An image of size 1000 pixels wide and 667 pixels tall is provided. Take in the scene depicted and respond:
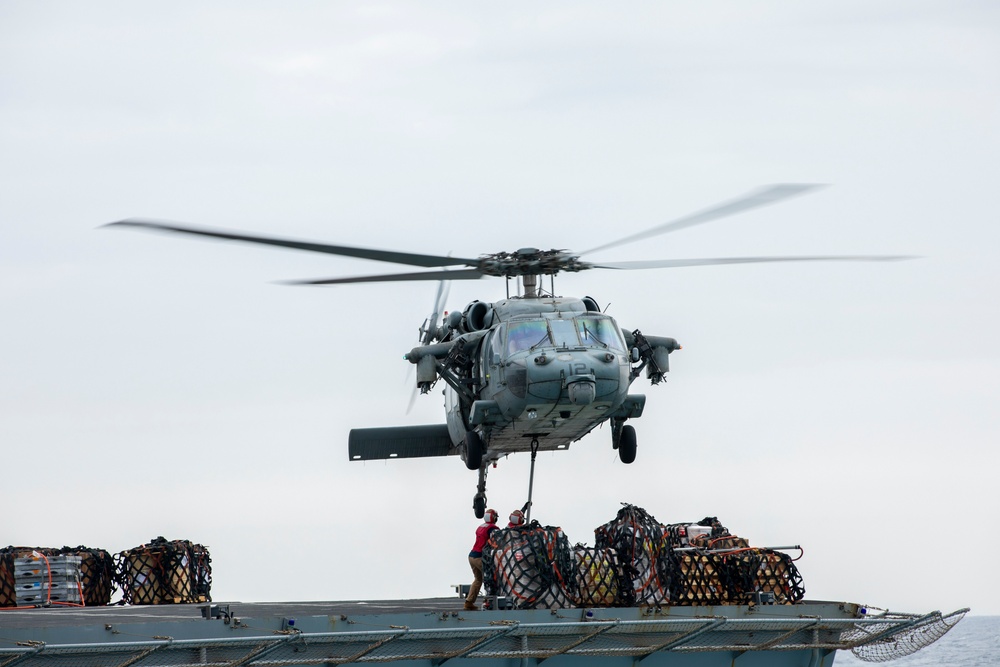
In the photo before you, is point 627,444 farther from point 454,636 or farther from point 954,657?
point 954,657

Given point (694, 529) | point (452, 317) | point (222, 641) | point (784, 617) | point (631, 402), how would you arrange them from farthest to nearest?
point (452, 317), point (631, 402), point (694, 529), point (784, 617), point (222, 641)

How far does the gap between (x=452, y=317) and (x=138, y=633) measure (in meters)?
11.5

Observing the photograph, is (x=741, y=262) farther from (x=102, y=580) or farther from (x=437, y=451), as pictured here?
(x=102, y=580)

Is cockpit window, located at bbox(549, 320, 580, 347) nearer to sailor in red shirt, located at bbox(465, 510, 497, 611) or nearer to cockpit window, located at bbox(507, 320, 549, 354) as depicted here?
cockpit window, located at bbox(507, 320, 549, 354)

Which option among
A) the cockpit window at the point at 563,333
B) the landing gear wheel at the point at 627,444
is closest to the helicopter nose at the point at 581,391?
the cockpit window at the point at 563,333

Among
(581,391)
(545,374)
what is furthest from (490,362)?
(581,391)

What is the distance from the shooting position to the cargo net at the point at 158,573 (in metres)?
24.8

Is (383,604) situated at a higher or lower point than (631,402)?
lower

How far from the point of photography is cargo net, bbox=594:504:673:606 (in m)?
20.0

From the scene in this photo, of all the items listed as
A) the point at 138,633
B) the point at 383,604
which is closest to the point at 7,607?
the point at 383,604

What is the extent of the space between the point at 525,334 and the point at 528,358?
73cm

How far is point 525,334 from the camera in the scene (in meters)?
24.0

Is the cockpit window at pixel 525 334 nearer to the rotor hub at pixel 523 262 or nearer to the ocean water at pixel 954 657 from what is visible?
the rotor hub at pixel 523 262

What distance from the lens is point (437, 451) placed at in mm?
29953
